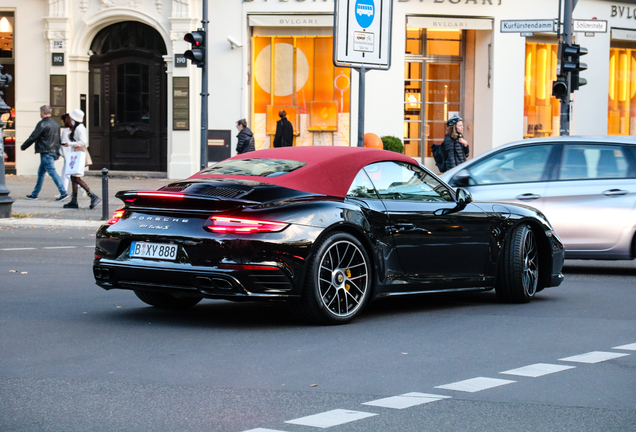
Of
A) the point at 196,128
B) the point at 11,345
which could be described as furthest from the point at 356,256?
the point at 196,128

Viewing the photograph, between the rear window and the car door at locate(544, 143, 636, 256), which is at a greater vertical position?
the rear window

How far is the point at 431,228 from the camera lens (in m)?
7.93

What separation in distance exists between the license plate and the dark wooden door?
20.7 meters

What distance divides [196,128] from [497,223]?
62.4ft

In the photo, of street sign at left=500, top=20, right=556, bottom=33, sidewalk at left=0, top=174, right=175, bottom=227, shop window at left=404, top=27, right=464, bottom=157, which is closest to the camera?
sidewalk at left=0, top=174, right=175, bottom=227

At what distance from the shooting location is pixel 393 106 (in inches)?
1069

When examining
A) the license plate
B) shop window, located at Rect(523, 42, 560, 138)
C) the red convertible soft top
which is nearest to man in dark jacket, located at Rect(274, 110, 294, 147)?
shop window, located at Rect(523, 42, 560, 138)

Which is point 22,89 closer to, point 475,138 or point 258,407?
point 475,138

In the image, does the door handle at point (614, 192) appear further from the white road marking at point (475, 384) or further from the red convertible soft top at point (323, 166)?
the white road marking at point (475, 384)

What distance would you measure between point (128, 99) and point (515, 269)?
20.8 meters

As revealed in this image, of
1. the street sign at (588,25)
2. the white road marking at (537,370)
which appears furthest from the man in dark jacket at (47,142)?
the white road marking at (537,370)

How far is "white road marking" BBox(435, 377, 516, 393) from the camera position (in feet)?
17.4

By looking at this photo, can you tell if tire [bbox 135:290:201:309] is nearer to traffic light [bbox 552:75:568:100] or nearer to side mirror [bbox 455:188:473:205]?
side mirror [bbox 455:188:473:205]

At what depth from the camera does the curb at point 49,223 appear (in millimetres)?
16234
